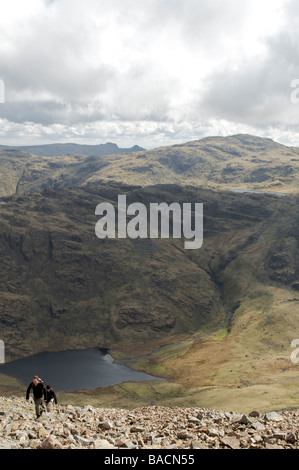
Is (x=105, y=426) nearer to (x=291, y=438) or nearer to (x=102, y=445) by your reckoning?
(x=102, y=445)

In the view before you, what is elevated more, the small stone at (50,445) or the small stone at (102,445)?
the small stone at (50,445)

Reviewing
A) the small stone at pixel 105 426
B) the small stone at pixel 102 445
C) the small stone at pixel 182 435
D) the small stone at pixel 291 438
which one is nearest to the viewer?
the small stone at pixel 102 445

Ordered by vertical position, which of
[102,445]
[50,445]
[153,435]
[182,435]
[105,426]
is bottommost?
[105,426]

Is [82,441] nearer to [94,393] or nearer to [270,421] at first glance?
[270,421]

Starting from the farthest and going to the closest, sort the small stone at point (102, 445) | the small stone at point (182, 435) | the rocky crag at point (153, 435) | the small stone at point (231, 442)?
the small stone at point (182, 435) → the rocky crag at point (153, 435) → the small stone at point (231, 442) → the small stone at point (102, 445)

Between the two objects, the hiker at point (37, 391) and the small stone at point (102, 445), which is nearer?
the small stone at point (102, 445)

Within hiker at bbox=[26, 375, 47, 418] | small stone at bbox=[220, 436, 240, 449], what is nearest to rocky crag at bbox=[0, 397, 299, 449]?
small stone at bbox=[220, 436, 240, 449]

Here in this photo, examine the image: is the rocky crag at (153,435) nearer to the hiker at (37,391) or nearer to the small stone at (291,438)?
the small stone at (291,438)

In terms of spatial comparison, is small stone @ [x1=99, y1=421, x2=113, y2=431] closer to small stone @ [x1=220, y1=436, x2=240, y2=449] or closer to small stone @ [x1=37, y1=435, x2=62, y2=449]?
small stone @ [x1=37, y1=435, x2=62, y2=449]

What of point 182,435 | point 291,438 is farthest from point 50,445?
point 291,438

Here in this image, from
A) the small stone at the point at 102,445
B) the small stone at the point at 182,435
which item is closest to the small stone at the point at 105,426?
the small stone at the point at 102,445

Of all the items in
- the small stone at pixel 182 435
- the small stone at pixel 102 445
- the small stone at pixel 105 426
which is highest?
the small stone at pixel 102 445
